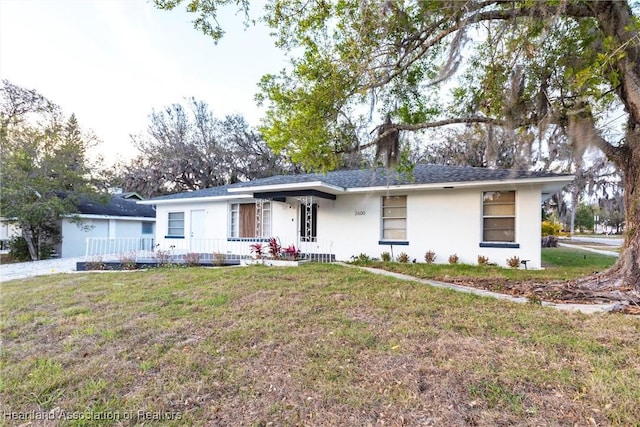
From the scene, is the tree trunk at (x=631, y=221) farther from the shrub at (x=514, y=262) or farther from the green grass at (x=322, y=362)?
the shrub at (x=514, y=262)

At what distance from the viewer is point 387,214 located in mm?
11680

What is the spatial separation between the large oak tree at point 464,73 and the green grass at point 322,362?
331 cm

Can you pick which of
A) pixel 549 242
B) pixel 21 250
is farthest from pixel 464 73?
pixel 21 250

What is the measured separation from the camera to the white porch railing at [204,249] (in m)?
11.7

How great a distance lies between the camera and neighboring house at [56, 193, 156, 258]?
1616 cm

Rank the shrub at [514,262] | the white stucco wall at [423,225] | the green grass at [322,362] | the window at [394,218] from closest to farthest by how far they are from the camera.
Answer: the green grass at [322,362] < the shrub at [514,262] < the white stucco wall at [423,225] < the window at [394,218]

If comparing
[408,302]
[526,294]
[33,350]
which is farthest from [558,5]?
[33,350]

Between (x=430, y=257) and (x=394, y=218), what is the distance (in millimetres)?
1806

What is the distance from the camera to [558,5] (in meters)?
5.00

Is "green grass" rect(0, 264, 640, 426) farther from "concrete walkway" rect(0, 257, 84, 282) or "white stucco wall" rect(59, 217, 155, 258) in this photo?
"white stucco wall" rect(59, 217, 155, 258)

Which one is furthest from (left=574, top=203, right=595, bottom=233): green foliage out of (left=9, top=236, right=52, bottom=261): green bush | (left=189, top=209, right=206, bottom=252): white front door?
(left=9, top=236, right=52, bottom=261): green bush

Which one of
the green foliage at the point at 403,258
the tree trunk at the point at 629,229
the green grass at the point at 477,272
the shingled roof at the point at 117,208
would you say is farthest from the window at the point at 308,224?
the shingled roof at the point at 117,208

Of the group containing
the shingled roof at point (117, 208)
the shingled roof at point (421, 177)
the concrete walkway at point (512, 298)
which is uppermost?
the shingled roof at point (421, 177)

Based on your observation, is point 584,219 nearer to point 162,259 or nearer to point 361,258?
point 361,258
